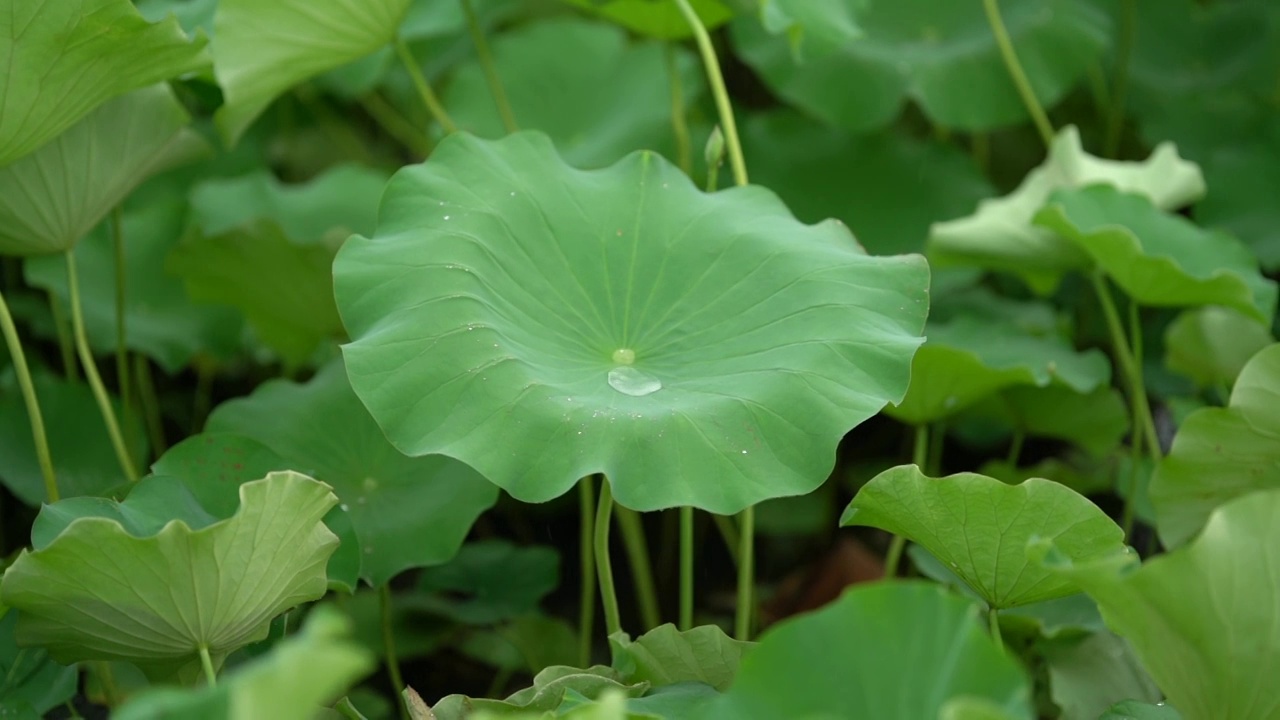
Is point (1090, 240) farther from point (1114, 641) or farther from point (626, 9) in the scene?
point (626, 9)

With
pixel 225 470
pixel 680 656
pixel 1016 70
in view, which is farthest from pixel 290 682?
pixel 1016 70

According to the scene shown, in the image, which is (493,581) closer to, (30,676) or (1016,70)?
(30,676)

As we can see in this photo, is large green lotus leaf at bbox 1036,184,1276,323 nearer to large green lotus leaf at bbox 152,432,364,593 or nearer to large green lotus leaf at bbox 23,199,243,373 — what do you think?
large green lotus leaf at bbox 152,432,364,593

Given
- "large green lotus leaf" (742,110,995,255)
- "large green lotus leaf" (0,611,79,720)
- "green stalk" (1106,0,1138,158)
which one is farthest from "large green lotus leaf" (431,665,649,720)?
"green stalk" (1106,0,1138,158)

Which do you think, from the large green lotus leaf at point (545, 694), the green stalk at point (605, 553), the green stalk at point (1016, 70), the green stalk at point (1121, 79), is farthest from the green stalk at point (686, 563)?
the green stalk at point (1121, 79)

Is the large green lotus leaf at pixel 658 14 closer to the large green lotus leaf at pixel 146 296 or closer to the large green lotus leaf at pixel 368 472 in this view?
the large green lotus leaf at pixel 368 472
